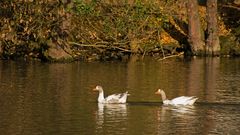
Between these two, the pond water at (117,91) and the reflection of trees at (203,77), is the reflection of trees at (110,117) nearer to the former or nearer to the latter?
the pond water at (117,91)

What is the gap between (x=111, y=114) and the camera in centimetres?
2669

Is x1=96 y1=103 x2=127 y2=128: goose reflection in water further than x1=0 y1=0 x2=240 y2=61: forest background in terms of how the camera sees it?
No

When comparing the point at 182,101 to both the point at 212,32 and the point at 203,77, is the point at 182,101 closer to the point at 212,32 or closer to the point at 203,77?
the point at 203,77

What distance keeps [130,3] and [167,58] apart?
4498 mm

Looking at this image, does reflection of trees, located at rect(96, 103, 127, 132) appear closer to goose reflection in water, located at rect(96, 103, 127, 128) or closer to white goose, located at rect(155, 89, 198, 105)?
goose reflection in water, located at rect(96, 103, 127, 128)

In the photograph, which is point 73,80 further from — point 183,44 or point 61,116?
point 183,44

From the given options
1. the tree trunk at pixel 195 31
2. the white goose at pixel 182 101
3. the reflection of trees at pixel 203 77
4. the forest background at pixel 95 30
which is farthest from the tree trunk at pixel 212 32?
the white goose at pixel 182 101

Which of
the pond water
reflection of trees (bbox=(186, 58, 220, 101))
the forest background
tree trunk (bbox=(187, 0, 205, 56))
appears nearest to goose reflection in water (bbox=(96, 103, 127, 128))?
the pond water

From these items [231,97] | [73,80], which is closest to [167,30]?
[73,80]

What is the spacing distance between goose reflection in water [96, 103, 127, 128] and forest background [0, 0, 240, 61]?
61.8 feet

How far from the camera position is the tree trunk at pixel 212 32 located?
5344 centimetres

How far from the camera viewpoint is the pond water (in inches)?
950

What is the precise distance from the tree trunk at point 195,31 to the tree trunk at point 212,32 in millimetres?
549

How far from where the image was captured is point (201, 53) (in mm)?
53594
